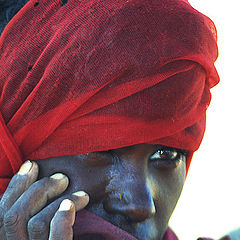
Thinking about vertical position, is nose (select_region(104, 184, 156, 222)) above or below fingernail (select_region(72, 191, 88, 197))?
below

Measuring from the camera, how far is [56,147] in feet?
4.37

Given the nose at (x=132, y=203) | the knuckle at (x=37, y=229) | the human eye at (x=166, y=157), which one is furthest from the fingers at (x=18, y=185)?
the human eye at (x=166, y=157)

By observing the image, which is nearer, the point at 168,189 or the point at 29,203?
the point at 29,203

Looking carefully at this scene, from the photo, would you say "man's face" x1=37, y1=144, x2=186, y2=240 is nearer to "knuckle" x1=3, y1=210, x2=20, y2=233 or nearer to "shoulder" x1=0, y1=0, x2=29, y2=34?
"knuckle" x1=3, y1=210, x2=20, y2=233

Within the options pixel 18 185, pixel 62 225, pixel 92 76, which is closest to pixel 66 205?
pixel 62 225

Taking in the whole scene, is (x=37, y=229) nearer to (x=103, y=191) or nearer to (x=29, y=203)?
(x=29, y=203)

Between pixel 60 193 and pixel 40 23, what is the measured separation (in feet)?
1.62

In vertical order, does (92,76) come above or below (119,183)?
above

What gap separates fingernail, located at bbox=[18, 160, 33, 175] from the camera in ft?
4.31

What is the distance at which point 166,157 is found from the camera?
57.4 inches

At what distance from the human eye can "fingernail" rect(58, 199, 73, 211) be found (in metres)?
0.31

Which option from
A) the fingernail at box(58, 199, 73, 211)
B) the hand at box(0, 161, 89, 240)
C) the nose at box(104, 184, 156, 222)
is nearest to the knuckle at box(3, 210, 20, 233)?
the hand at box(0, 161, 89, 240)

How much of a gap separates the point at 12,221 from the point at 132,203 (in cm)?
32

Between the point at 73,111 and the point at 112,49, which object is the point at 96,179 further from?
the point at 112,49
